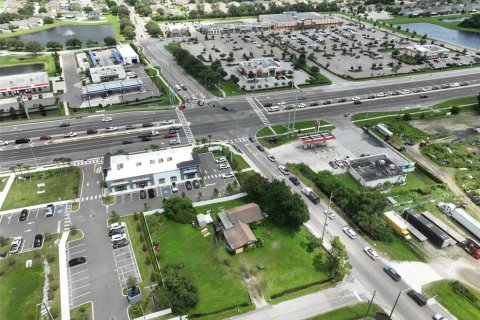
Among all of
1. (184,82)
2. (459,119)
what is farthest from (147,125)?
(459,119)

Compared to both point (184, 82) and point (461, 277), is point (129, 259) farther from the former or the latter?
point (184, 82)

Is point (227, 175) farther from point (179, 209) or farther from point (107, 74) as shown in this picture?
point (107, 74)

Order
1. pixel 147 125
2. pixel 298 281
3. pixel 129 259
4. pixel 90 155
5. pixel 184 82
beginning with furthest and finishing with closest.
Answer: pixel 184 82, pixel 147 125, pixel 90 155, pixel 129 259, pixel 298 281

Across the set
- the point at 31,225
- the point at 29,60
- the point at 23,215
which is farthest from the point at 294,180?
the point at 29,60

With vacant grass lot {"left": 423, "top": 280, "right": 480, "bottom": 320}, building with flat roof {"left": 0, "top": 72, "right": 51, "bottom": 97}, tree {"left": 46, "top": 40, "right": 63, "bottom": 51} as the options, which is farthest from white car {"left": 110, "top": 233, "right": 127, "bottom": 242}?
tree {"left": 46, "top": 40, "right": 63, "bottom": 51}

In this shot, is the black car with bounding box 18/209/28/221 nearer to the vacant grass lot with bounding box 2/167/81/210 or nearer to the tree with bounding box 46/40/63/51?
the vacant grass lot with bounding box 2/167/81/210

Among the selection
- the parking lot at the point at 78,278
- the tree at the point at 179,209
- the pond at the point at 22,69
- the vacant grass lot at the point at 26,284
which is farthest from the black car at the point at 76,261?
the pond at the point at 22,69
